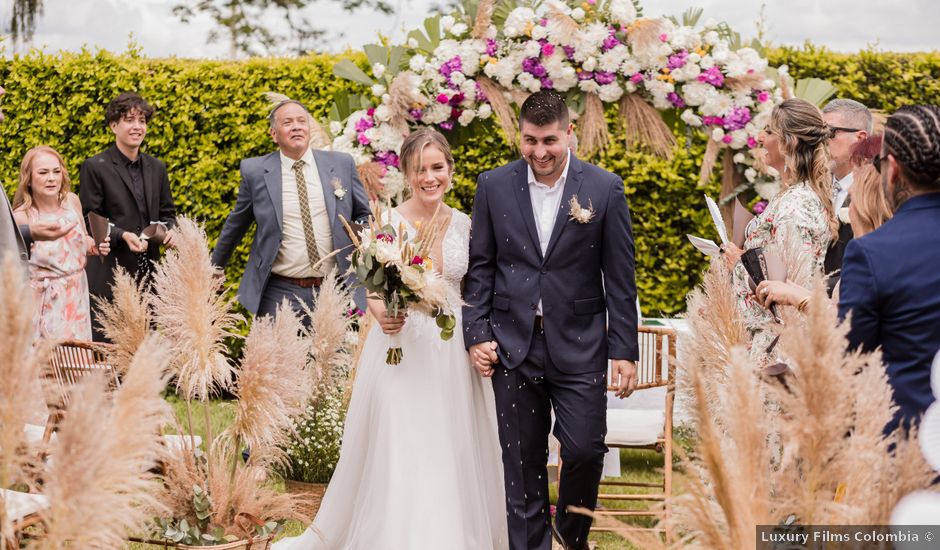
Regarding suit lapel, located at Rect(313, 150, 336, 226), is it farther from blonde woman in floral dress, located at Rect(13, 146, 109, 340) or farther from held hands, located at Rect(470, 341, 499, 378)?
held hands, located at Rect(470, 341, 499, 378)

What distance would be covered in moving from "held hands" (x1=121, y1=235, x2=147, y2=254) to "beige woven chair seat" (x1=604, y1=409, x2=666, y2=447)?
337 cm

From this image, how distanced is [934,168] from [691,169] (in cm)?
627

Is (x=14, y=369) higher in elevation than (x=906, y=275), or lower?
lower

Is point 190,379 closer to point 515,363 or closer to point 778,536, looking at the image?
point 515,363

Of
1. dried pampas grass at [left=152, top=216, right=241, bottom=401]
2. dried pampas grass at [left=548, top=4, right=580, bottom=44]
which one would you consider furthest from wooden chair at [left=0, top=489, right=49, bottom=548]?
dried pampas grass at [left=548, top=4, right=580, bottom=44]

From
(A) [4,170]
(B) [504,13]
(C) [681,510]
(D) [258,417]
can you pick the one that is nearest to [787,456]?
(C) [681,510]

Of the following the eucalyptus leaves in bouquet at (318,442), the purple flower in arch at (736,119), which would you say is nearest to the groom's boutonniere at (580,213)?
the eucalyptus leaves in bouquet at (318,442)

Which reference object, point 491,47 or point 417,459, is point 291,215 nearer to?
point 491,47

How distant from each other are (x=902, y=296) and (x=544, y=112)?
6.90ft

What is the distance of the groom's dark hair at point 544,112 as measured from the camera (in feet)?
13.5

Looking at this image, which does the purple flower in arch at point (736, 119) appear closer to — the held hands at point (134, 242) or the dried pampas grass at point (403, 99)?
the dried pampas grass at point (403, 99)

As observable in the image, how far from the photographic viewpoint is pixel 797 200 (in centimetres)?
398

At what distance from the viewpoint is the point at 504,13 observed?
21.4 feet

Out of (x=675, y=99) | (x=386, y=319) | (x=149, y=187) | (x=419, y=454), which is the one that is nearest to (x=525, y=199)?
(x=386, y=319)
